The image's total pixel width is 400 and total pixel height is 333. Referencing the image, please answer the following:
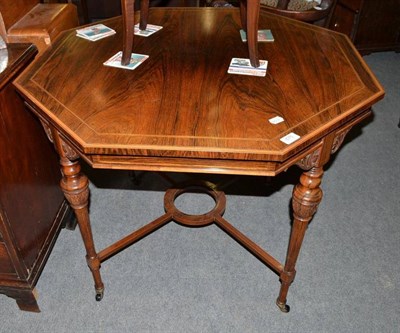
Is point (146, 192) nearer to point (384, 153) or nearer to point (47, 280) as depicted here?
point (47, 280)

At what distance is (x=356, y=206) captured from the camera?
2432 mm

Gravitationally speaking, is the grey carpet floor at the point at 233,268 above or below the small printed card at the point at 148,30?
below

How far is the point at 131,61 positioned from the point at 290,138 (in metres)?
0.76

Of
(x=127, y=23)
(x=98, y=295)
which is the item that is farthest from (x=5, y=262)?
(x=127, y=23)

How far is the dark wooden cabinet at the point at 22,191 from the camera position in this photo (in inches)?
62.2

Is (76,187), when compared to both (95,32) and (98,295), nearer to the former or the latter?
(98,295)

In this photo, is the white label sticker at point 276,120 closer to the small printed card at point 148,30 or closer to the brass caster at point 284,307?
the small printed card at point 148,30

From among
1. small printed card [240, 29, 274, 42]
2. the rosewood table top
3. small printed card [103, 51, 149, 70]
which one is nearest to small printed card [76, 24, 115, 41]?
the rosewood table top

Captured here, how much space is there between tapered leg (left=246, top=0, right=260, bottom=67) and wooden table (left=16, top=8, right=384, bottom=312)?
0.09m

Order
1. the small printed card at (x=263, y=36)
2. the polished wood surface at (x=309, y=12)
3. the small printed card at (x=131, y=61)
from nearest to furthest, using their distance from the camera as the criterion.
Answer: the small printed card at (x=131, y=61)
the small printed card at (x=263, y=36)
the polished wood surface at (x=309, y=12)

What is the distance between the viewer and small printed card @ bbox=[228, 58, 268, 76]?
5.16 ft

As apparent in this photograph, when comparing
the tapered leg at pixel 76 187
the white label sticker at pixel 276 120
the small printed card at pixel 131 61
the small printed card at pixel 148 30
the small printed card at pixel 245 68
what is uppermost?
the white label sticker at pixel 276 120

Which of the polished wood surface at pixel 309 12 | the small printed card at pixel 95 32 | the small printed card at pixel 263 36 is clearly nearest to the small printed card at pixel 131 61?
the small printed card at pixel 95 32

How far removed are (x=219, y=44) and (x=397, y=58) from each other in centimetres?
295
